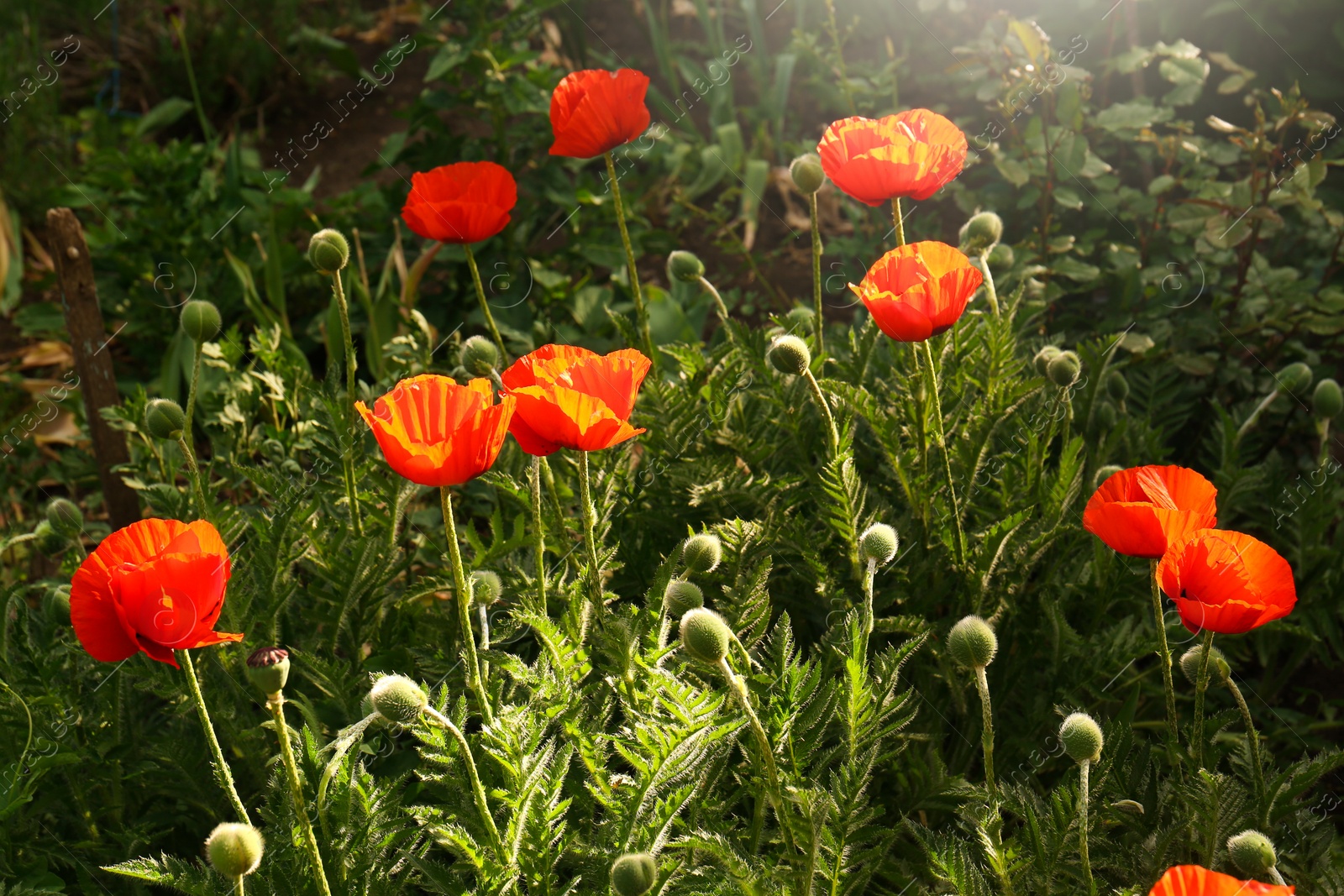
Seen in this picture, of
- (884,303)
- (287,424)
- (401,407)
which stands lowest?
(287,424)

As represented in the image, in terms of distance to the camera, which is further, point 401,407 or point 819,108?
point 819,108

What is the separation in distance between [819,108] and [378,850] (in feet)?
11.0

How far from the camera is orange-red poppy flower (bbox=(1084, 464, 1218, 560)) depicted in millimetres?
1319

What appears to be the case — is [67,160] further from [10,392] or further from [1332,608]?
[1332,608]

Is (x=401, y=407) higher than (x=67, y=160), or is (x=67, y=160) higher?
(x=401, y=407)

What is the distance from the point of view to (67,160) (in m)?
4.12

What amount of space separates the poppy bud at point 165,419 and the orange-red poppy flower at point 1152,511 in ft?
4.40

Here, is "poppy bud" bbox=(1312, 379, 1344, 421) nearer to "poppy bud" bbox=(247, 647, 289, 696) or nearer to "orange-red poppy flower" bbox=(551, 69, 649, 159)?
"orange-red poppy flower" bbox=(551, 69, 649, 159)

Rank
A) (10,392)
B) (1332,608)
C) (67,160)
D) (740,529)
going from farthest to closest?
1. (67,160)
2. (10,392)
3. (1332,608)
4. (740,529)

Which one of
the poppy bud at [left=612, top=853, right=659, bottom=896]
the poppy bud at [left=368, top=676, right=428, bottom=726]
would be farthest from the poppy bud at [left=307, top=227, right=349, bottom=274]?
the poppy bud at [left=612, top=853, right=659, bottom=896]

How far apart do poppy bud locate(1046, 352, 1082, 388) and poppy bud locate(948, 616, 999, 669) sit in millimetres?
538

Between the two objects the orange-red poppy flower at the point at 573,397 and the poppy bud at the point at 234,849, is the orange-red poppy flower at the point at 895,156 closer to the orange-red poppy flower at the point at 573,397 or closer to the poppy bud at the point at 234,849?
the orange-red poppy flower at the point at 573,397

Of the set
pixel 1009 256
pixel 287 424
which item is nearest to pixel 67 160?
pixel 287 424

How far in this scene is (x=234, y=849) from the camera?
3.66 feet
